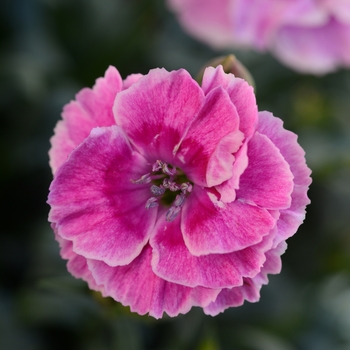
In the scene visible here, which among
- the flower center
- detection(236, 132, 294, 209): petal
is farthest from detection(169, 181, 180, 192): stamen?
detection(236, 132, 294, 209): petal

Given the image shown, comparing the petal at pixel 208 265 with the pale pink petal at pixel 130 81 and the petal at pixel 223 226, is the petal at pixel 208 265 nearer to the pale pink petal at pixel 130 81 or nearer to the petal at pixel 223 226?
the petal at pixel 223 226

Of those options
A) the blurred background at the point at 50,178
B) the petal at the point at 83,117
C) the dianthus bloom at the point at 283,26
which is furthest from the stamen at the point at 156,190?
the dianthus bloom at the point at 283,26

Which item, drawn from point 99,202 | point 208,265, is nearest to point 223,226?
point 208,265

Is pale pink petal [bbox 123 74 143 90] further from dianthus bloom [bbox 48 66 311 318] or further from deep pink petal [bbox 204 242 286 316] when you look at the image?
deep pink petal [bbox 204 242 286 316]

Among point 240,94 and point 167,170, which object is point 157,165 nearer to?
point 167,170

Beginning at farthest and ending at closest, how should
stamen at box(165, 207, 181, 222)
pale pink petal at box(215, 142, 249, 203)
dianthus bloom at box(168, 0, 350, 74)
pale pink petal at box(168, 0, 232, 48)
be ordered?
pale pink petal at box(168, 0, 232, 48), dianthus bloom at box(168, 0, 350, 74), stamen at box(165, 207, 181, 222), pale pink petal at box(215, 142, 249, 203)

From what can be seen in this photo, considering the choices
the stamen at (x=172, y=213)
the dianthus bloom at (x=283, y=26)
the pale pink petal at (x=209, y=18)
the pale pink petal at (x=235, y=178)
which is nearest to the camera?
the pale pink petal at (x=235, y=178)
